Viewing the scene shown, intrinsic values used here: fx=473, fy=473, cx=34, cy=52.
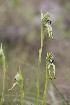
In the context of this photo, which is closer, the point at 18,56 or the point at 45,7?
the point at 18,56

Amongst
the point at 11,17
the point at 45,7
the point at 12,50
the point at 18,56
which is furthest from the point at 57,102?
the point at 45,7

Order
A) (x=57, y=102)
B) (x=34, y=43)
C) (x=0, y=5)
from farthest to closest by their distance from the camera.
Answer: (x=34, y=43) → (x=0, y=5) → (x=57, y=102)

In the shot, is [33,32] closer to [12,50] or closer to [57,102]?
[12,50]

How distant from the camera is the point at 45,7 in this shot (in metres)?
5.39

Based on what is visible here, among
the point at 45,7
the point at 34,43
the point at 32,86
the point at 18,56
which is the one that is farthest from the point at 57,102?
the point at 45,7

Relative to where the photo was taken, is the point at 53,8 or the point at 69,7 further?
the point at 53,8

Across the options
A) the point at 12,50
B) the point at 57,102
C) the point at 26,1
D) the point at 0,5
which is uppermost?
the point at 26,1

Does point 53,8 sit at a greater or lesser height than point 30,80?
greater

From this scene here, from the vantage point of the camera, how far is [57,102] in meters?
2.27

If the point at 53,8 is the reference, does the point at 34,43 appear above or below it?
below

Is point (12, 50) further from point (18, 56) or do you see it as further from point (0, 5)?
point (18, 56)

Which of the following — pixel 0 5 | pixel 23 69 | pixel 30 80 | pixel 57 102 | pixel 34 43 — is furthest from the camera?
pixel 34 43

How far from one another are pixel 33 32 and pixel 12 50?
78cm

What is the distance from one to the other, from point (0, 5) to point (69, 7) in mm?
906
